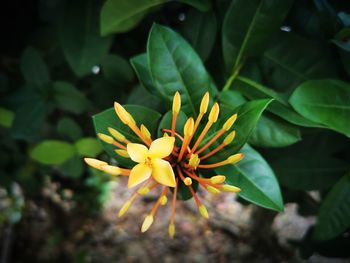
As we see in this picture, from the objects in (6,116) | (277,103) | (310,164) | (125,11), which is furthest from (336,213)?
(6,116)

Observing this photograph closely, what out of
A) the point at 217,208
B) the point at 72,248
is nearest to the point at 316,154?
the point at 217,208

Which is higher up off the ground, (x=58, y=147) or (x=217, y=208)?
(x=58, y=147)

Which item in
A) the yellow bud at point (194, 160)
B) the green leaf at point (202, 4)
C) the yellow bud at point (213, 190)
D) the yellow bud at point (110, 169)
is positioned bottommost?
the yellow bud at point (213, 190)

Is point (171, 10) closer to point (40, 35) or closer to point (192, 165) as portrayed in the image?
point (40, 35)

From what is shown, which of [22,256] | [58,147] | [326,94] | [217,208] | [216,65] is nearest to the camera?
[326,94]

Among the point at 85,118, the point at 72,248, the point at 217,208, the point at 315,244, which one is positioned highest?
the point at 85,118

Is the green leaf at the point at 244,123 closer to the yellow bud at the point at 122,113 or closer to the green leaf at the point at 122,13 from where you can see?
the yellow bud at the point at 122,113

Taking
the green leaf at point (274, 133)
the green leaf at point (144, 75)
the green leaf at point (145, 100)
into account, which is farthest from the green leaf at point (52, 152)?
the green leaf at point (274, 133)

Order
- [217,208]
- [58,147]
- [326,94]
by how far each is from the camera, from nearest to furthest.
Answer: [326,94], [58,147], [217,208]
